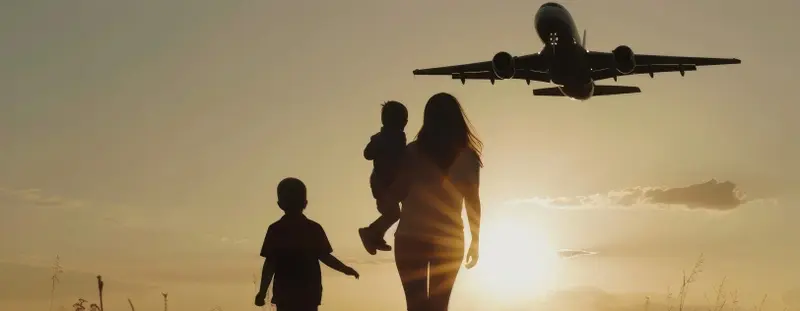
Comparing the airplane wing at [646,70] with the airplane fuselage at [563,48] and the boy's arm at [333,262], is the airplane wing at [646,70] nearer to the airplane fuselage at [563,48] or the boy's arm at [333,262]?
the airplane fuselage at [563,48]

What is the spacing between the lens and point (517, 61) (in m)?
38.6

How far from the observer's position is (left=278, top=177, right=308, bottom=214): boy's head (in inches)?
211

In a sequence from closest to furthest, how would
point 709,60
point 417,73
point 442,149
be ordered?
point 442,149, point 709,60, point 417,73

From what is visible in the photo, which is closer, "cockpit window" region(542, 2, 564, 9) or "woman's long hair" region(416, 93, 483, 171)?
"woman's long hair" region(416, 93, 483, 171)

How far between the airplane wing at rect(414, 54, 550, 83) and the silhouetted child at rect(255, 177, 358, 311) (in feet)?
110

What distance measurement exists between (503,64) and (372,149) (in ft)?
106

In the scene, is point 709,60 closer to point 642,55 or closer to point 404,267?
point 642,55

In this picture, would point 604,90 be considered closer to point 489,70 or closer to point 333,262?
point 489,70

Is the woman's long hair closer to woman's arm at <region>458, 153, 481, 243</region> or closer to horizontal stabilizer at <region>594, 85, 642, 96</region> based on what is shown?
woman's arm at <region>458, 153, 481, 243</region>

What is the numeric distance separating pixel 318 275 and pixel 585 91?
3419 cm

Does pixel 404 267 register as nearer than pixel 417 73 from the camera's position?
Yes

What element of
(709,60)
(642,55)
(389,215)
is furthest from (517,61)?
(389,215)

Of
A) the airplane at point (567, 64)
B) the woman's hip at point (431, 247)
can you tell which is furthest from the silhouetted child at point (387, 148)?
the airplane at point (567, 64)

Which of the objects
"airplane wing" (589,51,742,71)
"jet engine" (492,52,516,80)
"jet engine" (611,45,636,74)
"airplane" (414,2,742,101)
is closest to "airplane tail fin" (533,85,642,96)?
"airplane" (414,2,742,101)
